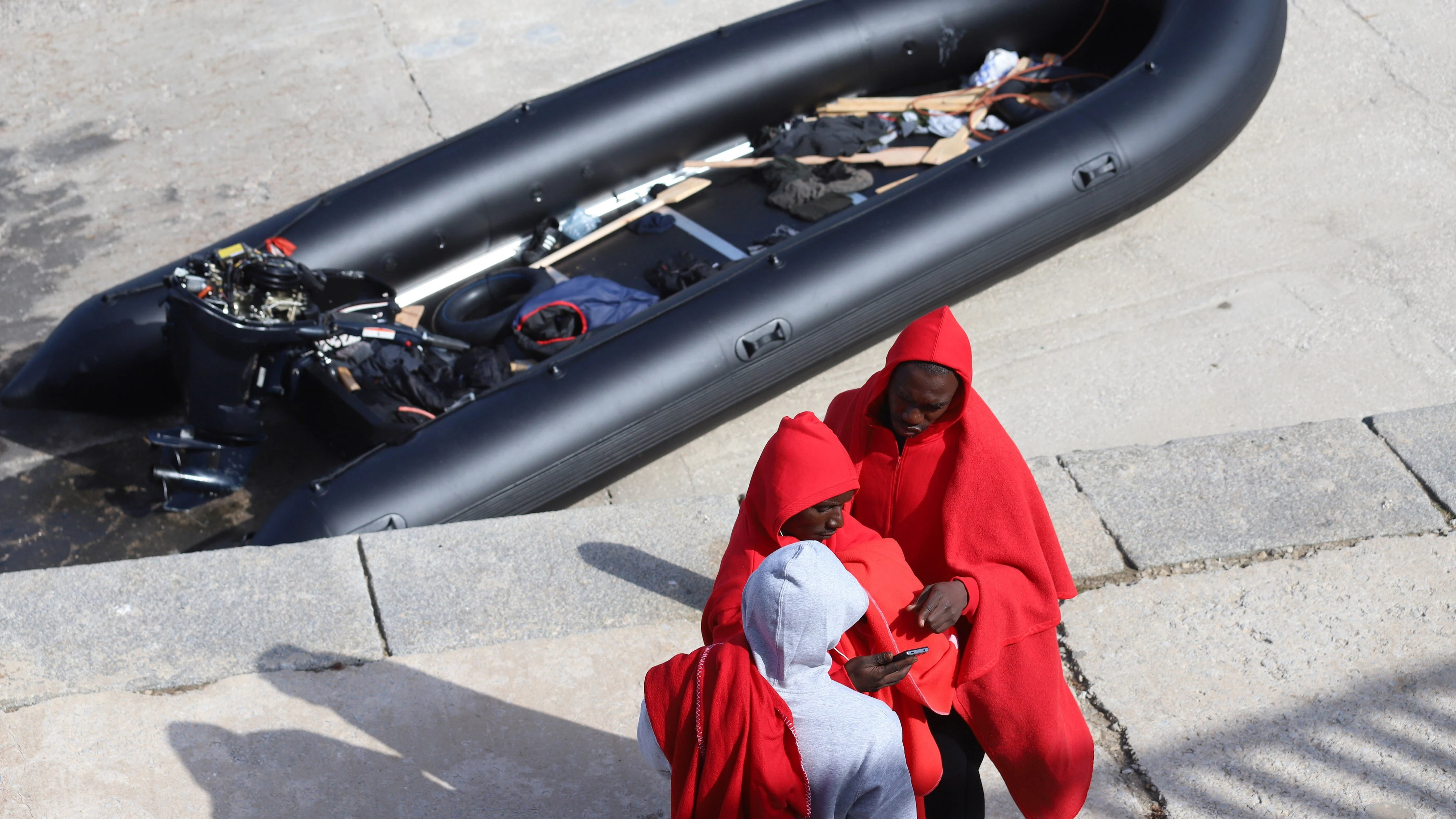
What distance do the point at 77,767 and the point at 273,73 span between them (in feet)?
17.4

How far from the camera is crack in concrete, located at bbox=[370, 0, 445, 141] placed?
22.1 ft

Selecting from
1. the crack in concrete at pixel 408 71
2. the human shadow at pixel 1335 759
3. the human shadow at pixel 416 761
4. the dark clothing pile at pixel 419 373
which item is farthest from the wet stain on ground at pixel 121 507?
the human shadow at pixel 1335 759

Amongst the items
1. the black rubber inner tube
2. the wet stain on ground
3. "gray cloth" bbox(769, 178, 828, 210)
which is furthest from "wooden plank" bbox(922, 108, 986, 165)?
the wet stain on ground

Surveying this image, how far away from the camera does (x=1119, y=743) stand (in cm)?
287

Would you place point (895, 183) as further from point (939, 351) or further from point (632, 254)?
point (939, 351)

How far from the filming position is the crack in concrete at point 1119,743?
2.74 meters

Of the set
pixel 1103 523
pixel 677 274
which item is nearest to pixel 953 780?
pixel 1103 523

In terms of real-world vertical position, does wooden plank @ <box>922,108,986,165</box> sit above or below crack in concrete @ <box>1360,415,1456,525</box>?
above

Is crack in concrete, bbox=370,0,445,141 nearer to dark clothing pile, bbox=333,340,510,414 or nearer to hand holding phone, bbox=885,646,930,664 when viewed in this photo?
dark clothing pile, bbox=333,340,510,414

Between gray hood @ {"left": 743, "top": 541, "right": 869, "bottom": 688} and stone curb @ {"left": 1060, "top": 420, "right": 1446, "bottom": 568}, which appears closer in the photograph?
gray hood @ {"left": 743, "top": 541, "right": 869, "bottom": 688}

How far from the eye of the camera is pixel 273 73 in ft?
Answer: 23.4

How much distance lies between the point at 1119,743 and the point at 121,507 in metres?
3.78

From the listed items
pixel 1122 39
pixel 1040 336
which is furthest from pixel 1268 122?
pixel 1040 336

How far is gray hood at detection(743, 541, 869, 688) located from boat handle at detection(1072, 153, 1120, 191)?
3.70 meters
